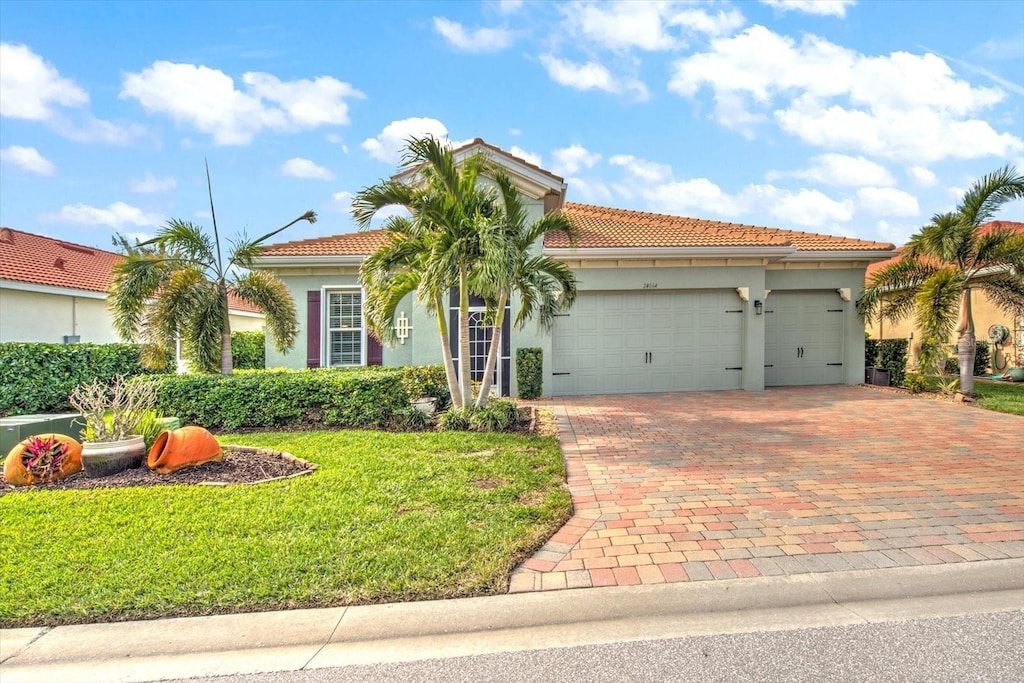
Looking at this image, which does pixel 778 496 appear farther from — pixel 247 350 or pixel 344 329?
pixel 247 350

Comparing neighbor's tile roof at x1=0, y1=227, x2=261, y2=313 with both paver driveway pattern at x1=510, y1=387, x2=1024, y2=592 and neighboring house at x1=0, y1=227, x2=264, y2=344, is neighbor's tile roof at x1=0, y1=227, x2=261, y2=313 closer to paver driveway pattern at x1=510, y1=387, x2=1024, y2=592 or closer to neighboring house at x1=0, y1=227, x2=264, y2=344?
neighboring house at x1=0, y1=227, x2=264, y2=344

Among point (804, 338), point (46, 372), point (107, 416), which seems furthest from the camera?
point (804, 338)

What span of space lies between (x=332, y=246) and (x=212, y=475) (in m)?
8.14

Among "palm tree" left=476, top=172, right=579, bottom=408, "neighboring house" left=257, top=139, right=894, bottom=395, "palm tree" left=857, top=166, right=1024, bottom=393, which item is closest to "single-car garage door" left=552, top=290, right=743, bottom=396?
"neighboring house" left=257, top=139, right=894, bottom=395

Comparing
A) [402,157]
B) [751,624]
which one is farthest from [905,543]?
[402,157]

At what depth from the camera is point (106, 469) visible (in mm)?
5754

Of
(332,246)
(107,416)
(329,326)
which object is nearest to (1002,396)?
(329,326)

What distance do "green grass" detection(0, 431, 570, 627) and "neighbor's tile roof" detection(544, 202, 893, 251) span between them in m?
7.51

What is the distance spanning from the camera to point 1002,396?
11.2m

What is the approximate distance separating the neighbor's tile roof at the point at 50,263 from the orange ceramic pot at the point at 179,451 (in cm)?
759

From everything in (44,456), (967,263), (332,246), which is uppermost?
(332,246)

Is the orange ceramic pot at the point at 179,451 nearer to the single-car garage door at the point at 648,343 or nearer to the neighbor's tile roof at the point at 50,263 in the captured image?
the neighbor's tile roof at the point at 50,263

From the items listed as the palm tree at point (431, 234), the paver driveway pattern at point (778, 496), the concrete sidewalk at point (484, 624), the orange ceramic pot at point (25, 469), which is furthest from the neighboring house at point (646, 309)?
the concrete sidewalk at point (484, 624)

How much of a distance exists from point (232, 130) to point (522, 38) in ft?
23.2
